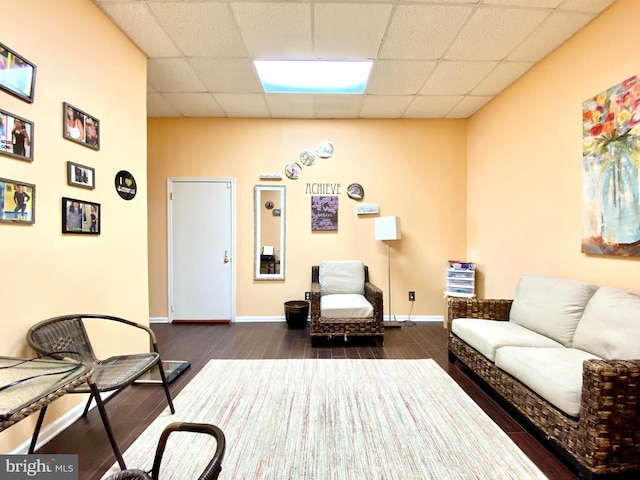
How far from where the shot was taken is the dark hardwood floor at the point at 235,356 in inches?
63.4

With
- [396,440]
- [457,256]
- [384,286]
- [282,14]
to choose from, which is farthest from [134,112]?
[457,256]

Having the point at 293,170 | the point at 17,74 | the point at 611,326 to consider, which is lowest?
the point at 611,326

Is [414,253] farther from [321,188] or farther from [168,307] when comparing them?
[168,307]

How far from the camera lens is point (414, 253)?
13.5ft

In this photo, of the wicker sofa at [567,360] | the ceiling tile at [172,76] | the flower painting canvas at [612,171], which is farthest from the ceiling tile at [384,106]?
the wicker sofa at [567,360]

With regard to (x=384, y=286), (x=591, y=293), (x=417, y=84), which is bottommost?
(x=384, y=286)

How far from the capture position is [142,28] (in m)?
2.32

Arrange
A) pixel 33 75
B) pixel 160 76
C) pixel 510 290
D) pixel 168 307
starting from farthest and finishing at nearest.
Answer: pixel 168 307, pixel 510 290, pixel 160 76, pixel 33 75

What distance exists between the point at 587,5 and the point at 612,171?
1207 mm

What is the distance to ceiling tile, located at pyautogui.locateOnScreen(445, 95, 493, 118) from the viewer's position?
3500 millimetres

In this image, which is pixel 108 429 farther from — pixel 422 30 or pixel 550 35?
pixel 550 35

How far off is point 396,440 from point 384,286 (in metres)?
2.51

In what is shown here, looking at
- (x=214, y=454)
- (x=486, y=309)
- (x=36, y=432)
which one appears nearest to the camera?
(x=214, y=454)

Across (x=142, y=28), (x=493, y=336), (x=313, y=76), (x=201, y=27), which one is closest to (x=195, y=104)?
(x=142, y=28)
